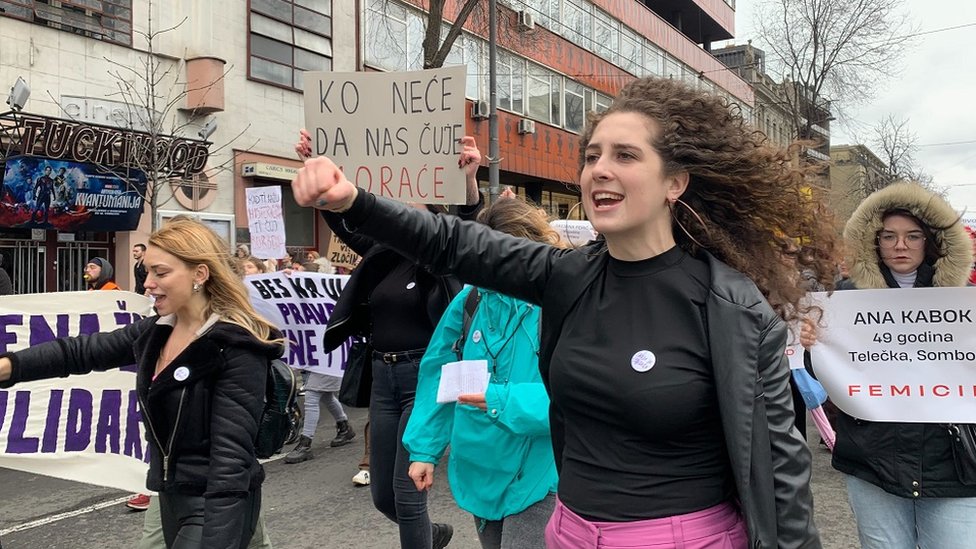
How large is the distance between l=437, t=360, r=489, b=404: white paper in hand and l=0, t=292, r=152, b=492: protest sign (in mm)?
1826

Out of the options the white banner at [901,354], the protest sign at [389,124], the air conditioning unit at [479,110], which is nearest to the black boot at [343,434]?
the protest sign at [389,124]

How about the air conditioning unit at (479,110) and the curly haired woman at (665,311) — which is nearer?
the curly haired woman at (665,311)

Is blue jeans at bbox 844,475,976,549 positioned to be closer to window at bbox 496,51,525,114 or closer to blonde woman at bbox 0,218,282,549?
blonde woman at bbox 0,218,282,549

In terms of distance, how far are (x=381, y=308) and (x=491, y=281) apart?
7.35 feet

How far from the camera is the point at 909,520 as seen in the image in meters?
2.81

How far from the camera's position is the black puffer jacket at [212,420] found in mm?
2660

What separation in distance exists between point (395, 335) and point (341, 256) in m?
7.19

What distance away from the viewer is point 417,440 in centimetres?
310

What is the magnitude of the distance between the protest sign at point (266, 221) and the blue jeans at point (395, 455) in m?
7.01

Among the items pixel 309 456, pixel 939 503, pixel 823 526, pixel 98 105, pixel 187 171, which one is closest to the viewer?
pixel 939 503

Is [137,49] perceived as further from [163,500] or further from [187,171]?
[163,500]

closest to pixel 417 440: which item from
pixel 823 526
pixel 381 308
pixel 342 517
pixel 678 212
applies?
pixel 381 308

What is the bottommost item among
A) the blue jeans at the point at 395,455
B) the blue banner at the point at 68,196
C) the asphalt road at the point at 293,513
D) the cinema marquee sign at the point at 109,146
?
the asphalt road at the point at 293,513

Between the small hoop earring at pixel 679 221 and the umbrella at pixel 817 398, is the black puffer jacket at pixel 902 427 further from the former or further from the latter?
the small hoop earring at pixel 679 221
